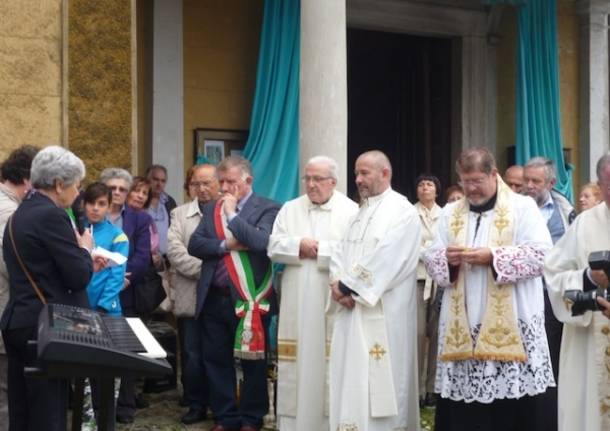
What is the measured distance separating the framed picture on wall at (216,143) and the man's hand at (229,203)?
391 cm

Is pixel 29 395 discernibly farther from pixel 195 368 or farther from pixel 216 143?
pixel 216 143

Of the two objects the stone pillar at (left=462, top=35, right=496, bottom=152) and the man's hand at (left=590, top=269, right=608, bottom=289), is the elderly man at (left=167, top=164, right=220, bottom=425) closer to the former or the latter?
the man's hand at (left=590, top=269, right=608, bottom=289)

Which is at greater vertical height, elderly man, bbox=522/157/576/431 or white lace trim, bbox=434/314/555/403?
elderly man, bbox=522/157/576/431

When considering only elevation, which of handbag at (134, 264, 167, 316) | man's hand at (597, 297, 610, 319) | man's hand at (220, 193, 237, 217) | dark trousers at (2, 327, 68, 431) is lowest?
dark trousers at (2, 327, 68, 431)

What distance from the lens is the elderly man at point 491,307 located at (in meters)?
5.79

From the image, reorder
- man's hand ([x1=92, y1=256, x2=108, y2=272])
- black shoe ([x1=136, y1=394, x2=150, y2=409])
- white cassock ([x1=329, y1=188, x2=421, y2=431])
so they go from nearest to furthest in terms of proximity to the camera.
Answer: man's hand ([x1=92, y1=256, x2=108, y2=272]) < white cassock ([x1=329, y1=188, x2=421, y2=431]) < black shoe ([x1=136, y1=394, x2=150, y2=409])

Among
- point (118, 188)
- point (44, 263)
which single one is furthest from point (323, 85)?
point (44, 263)

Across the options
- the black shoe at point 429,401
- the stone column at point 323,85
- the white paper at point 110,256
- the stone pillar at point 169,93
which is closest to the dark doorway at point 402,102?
the stone pillar at point 169,93

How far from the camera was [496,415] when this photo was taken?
5.95 m

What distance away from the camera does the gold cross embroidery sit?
6.32m

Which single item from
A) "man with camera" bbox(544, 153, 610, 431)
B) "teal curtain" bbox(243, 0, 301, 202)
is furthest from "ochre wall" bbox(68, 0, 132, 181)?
"man with camera" bbox(544, 153, 610, 431)

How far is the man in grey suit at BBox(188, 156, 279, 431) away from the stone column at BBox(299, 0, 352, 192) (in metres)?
1.41

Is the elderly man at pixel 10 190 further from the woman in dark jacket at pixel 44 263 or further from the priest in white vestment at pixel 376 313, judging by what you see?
the priest in white vestment at pixel 376 313

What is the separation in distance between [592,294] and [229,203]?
3.04 m
